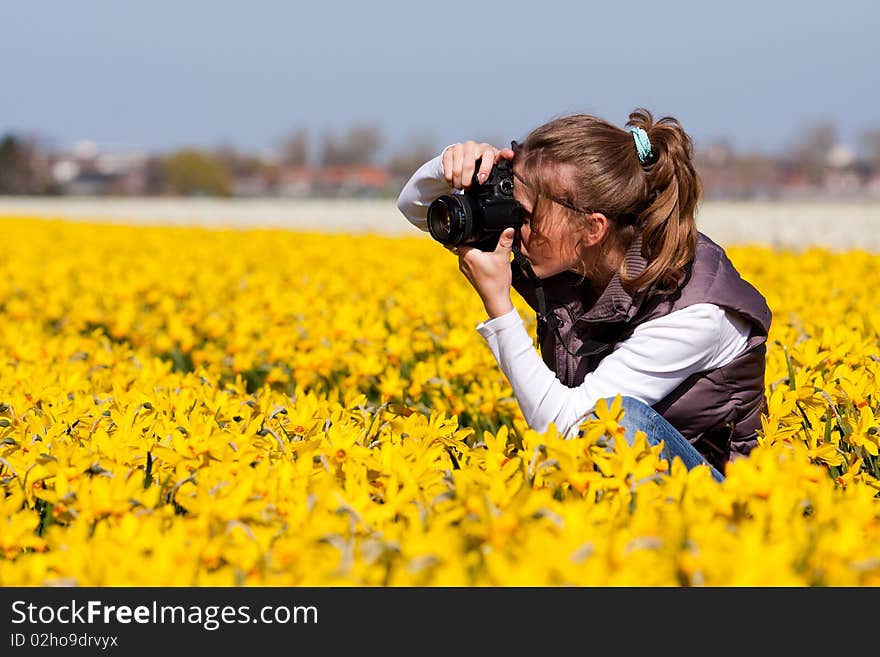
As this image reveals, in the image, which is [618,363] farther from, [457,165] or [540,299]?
[457,165]

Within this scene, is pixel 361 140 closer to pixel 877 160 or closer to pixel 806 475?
pixel 877 160

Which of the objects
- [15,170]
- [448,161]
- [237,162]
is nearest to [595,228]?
[448,161]

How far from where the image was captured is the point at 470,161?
281 cm

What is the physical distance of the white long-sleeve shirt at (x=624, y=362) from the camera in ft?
8.35

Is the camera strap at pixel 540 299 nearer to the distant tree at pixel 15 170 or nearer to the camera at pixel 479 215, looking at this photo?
the camera at pixel 479 215

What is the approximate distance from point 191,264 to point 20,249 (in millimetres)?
2772

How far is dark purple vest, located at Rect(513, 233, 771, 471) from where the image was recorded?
2699mm

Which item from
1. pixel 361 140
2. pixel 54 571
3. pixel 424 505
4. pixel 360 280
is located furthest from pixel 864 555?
pixel 361 140

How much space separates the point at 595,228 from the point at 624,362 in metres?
0.36

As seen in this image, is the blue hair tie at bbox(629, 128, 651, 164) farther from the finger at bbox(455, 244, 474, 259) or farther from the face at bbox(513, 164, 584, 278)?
the finger at bbox(455, 244, 474, 259)

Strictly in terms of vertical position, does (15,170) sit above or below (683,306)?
below

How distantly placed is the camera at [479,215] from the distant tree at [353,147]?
277ft

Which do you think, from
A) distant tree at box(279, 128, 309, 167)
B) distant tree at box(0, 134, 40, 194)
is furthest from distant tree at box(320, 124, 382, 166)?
distant tree at box(0, 134, 40, 194)
